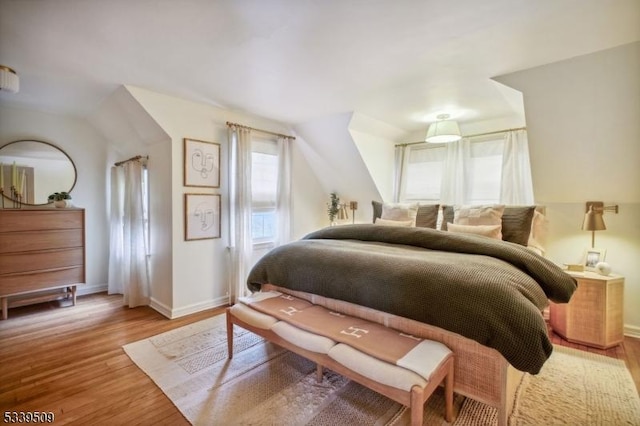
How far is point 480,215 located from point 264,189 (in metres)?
2.60

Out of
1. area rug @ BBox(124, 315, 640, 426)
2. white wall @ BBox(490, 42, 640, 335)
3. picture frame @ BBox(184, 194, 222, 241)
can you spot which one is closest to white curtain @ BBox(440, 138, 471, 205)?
white wall @ BBox(490, 42, 640, 335)

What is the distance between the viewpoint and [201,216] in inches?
129

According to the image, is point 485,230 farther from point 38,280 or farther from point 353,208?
point 38,280

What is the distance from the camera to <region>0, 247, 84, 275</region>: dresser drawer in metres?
2.95

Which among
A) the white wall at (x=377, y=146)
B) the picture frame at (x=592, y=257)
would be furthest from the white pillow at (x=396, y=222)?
the picture frame at (x=592, y=257)

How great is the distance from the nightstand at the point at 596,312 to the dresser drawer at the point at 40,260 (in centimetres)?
502

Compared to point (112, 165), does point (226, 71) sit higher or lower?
higher

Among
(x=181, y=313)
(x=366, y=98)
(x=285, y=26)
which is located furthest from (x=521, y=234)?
(x=181, y=313)

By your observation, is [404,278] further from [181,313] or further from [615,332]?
[181,313]

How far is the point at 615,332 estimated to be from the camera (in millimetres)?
2467

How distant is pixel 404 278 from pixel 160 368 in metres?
1.85

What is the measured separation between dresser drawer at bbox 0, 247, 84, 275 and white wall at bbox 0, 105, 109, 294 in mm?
460

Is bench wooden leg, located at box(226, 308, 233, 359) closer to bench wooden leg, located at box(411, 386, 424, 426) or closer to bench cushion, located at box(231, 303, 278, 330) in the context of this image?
bench cushion, located at box(231, 303, 278, 330)

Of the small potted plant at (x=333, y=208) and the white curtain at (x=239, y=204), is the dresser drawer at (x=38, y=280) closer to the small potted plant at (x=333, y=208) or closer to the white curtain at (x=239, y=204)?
the white curtain at (x=239, y=204)
